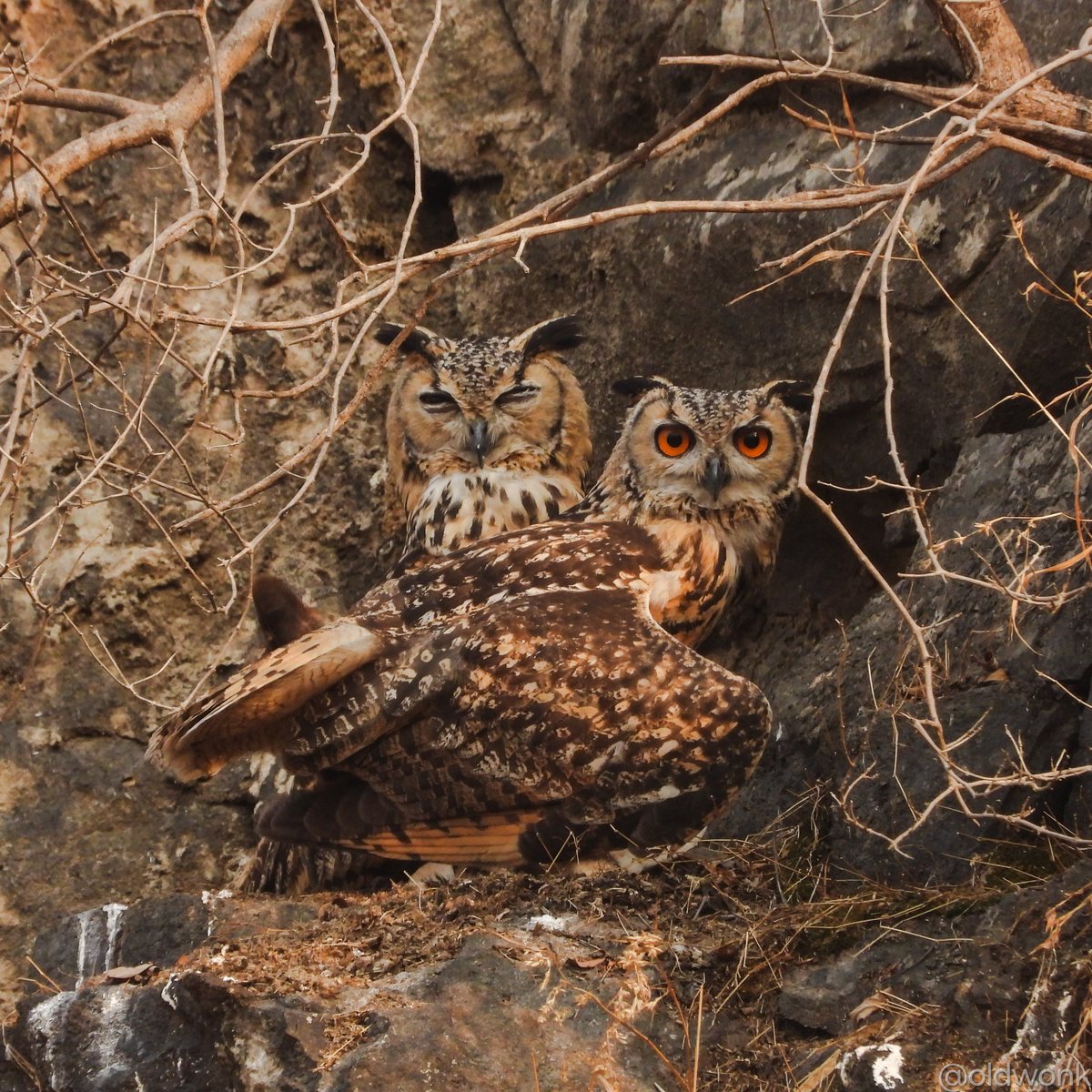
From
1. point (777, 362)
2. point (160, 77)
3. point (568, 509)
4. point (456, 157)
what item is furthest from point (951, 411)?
point (160, 77)

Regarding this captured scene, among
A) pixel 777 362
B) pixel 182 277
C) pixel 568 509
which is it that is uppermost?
pixel 182 277

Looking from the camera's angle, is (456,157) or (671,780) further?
(456,157)

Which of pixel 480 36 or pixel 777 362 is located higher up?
pixel 480 36

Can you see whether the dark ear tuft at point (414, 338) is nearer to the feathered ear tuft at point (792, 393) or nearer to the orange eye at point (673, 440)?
the orange eye at point (673, 440)

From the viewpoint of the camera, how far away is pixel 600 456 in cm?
529

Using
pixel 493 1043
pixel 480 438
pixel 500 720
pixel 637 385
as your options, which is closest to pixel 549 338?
pixel 480 438

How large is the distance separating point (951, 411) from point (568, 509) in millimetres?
1166

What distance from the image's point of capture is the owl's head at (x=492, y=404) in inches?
187

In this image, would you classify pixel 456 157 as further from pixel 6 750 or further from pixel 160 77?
pixel 6 750

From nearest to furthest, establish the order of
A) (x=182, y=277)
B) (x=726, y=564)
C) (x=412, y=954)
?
(x=412, y=954) → (x=726, y=564) → (x=182, y=277)

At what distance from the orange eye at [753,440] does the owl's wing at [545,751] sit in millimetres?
691

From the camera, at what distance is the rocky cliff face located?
9.28 feet

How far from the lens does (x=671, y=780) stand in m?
3.47

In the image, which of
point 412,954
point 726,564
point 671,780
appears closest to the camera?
point 412,954
